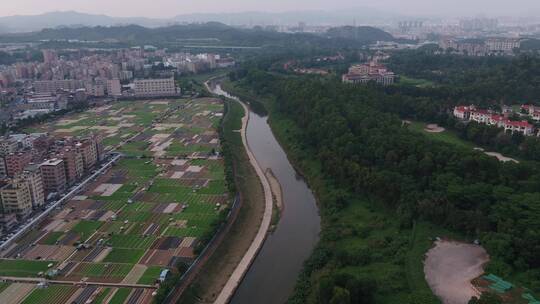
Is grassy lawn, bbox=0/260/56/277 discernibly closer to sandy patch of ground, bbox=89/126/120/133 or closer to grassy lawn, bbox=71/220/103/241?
grassy lawn, bbox=71/220/103/241

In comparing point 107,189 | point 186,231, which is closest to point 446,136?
point 186,231

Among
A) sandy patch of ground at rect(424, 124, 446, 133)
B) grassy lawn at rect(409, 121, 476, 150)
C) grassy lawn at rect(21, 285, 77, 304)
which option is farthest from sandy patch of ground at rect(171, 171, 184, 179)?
sandy patch of ground at rect(424, 124, 446, 133)

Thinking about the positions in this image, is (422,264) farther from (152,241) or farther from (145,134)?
(145,134)

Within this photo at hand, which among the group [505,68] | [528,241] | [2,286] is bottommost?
[2,286]

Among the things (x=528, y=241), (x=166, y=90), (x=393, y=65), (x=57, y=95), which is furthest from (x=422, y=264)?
(x=393, y=65)

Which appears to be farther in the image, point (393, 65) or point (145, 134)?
point (393, 65)
